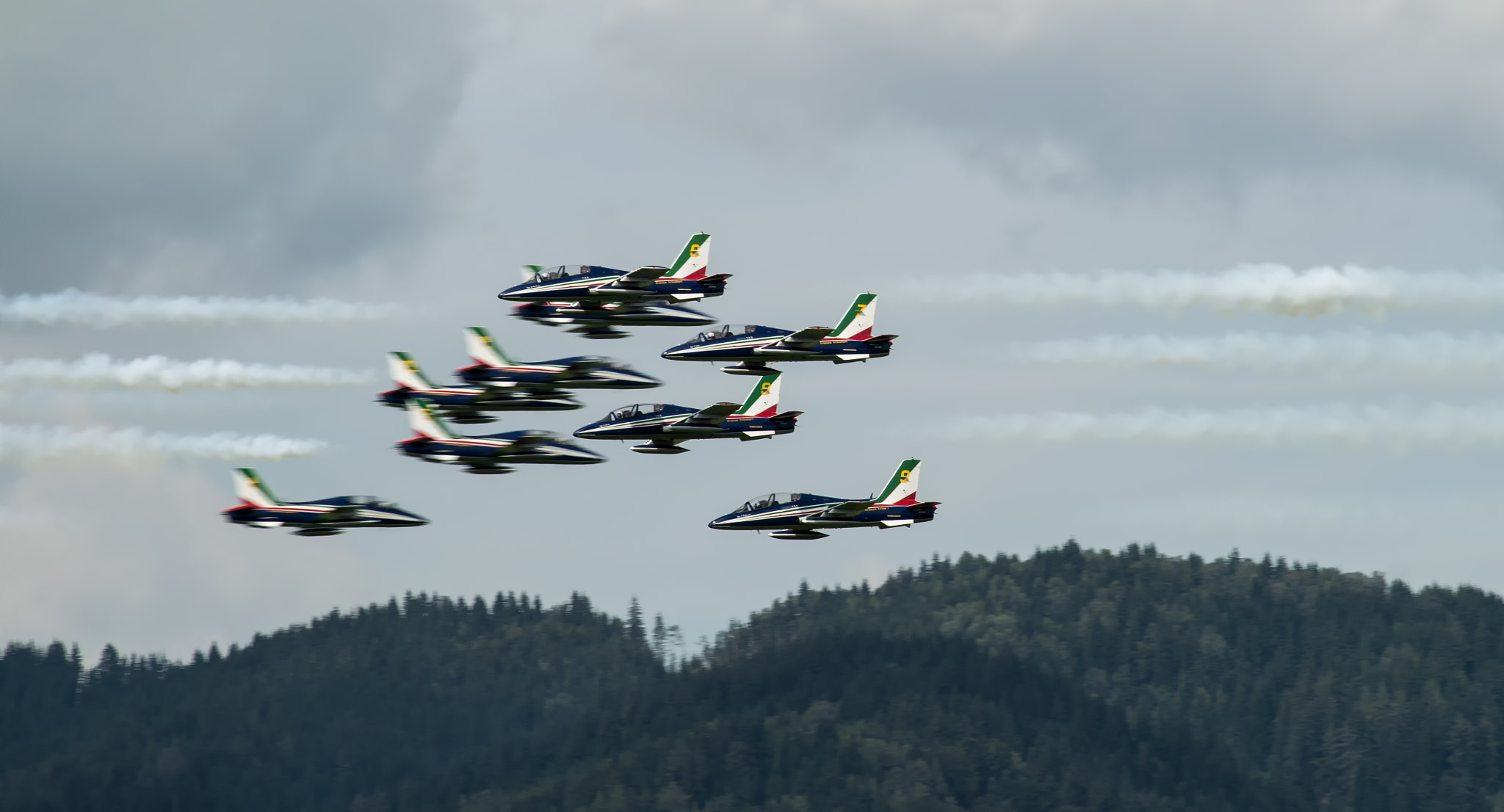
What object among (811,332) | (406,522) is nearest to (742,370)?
(811,332)

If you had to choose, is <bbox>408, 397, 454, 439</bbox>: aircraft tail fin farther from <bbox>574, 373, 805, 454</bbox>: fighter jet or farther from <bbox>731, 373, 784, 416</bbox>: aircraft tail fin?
<bbox>731, 373, 784, 416</bbox>: aircraft tail fin

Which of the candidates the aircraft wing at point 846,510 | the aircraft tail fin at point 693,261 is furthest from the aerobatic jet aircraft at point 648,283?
the aircraft wing at point 846,510

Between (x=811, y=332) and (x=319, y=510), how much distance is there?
32600 millimetres

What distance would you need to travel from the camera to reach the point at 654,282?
117 metres

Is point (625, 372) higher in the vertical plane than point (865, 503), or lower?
higher

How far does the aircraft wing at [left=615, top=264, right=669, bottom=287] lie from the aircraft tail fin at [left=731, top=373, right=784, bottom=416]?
9.48 m

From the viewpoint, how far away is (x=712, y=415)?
391ft

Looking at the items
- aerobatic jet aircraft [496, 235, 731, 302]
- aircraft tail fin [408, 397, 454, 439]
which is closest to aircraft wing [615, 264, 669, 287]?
aerobatic jet aircraft [496, 235, 731, 302]

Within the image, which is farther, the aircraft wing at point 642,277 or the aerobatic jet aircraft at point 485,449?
the aerobatic jet aircraft at point 485,449

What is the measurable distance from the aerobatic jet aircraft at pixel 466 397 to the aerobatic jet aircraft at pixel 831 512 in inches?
575

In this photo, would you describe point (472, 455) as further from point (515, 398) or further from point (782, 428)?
point (782, 428)

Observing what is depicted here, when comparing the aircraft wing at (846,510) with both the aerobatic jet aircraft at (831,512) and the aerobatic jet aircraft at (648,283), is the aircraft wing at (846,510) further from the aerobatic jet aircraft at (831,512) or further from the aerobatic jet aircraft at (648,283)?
the aerobatic jet aircraft at (648,283)

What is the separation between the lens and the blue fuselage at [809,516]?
12138 centimetres

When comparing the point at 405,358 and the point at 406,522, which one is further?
the point at 405,358
